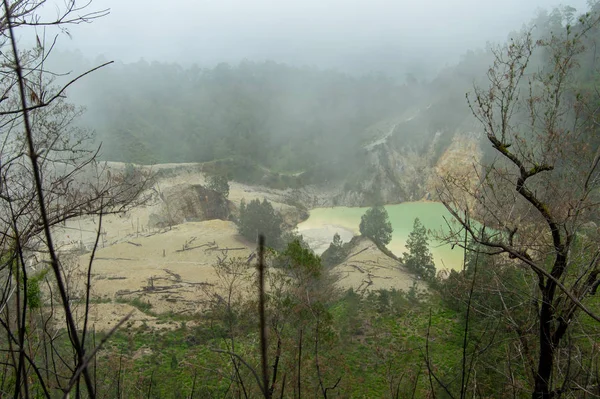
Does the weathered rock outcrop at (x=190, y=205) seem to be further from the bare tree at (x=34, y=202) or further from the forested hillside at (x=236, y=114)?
the bare tree at (x=34, y=202)

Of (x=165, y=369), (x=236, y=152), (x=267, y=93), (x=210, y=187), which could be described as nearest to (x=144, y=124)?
(x=236, y=152)

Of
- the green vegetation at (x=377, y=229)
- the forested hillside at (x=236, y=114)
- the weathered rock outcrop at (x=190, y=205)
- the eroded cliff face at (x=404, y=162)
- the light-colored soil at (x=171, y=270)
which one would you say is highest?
the forested hillside at (x=236, y=114)

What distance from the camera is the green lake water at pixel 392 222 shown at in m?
23.4

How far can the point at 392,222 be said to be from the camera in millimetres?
29984

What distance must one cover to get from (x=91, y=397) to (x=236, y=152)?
53213mm

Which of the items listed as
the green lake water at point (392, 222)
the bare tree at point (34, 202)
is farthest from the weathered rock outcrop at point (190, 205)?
the bare tree at point (34, 202)

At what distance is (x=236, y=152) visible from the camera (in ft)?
174

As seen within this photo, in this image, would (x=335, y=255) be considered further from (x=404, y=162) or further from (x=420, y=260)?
(x=404, y=162)

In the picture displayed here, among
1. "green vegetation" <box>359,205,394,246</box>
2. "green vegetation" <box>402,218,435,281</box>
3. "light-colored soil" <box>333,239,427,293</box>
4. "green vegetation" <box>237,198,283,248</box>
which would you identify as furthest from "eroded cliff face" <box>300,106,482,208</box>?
"green vegetation" <box>402,218,435,281</box>

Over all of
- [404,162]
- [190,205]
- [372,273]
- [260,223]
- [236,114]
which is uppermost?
[236,114]

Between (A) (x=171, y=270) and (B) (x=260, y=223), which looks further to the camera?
(B) (x=260, y=223)

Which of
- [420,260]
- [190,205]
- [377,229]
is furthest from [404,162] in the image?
[420,260]

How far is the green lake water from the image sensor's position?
23.4m

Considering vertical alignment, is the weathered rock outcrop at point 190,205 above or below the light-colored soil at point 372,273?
above
